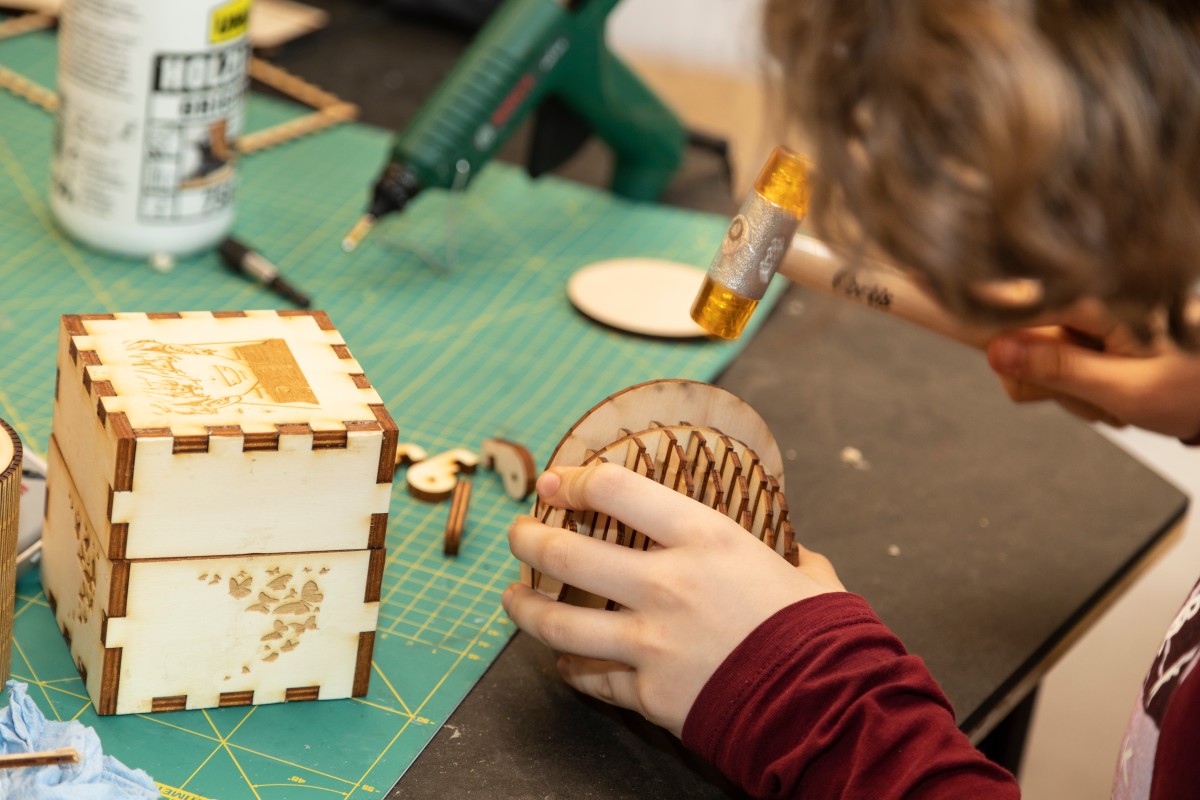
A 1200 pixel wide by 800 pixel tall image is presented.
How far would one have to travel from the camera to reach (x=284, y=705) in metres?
0.68

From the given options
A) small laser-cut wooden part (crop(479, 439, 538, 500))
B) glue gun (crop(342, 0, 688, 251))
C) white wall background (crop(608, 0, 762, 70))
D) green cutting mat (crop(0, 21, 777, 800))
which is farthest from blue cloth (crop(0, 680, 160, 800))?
white wall background (crop(608, 0, 762, 70))

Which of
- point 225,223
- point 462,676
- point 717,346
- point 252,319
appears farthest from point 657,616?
point 225,223

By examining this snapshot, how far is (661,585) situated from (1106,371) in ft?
1.24

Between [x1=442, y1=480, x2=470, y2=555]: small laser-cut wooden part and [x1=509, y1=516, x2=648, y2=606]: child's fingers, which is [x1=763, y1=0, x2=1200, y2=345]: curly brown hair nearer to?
[x1=509, y1=516, x2=648, y2=606]: child's fingers

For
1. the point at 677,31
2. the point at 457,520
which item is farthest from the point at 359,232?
the point at 677,31

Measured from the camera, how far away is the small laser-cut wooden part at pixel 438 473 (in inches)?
34.6

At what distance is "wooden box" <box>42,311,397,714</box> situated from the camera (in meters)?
0.60

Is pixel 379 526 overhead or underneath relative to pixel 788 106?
underneath

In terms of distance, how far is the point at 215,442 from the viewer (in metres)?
0.59

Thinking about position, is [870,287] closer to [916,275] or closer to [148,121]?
[916,275]

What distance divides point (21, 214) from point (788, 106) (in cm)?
91

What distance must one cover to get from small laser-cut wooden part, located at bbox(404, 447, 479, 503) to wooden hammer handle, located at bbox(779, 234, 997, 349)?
0.26 m

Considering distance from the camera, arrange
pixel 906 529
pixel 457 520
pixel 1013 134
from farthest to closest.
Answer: pixel 906 529 → pixel 457 520 → pixel 1013 134

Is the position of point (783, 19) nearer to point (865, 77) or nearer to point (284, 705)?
point (865, 77)
